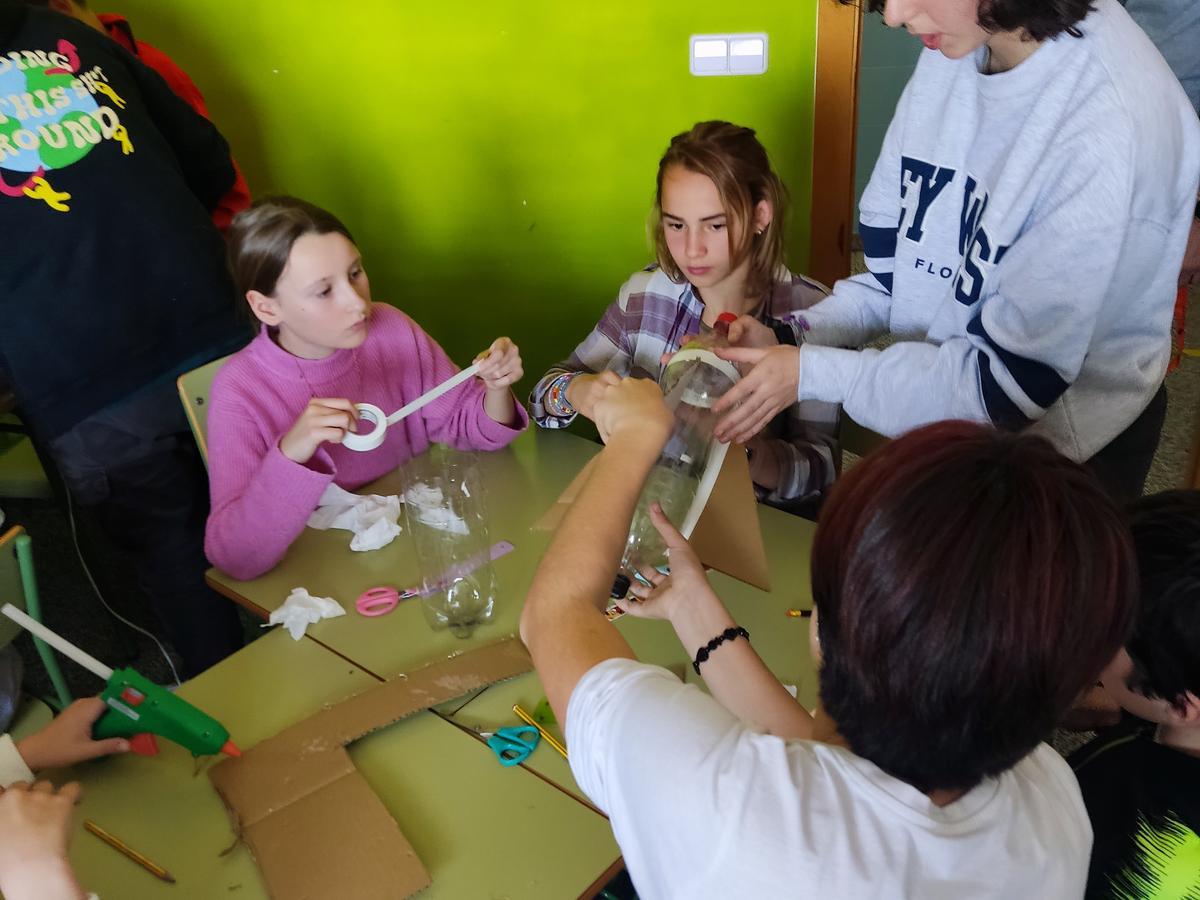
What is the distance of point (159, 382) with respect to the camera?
178 cm

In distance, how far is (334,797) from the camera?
0.96 metres

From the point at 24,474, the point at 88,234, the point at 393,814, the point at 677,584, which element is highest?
the point at 88,234

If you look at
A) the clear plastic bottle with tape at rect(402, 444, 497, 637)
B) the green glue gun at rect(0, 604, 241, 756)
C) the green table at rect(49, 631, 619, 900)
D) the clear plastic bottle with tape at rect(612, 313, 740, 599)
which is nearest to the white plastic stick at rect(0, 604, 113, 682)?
the green glue gun at rect(0, 604, 241, 756)

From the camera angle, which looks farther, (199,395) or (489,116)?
(489,116)

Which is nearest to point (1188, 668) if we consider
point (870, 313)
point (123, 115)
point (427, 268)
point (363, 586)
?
point (870, 313)

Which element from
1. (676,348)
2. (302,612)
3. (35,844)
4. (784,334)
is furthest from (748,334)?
(35,844)

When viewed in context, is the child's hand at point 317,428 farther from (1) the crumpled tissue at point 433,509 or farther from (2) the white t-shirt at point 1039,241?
(2) the white t-shirt at point 1039,241

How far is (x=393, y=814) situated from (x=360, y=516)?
0.58 metres

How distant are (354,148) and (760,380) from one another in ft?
5.44

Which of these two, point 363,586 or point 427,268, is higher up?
point 427,268

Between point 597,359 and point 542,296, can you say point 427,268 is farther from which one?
point 597,359

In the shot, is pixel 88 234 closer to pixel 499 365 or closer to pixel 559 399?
pixel 499 365

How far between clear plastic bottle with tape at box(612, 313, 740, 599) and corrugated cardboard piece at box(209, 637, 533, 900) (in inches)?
8.8

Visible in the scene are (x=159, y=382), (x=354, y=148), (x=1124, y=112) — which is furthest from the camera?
(x=354, y=148)
